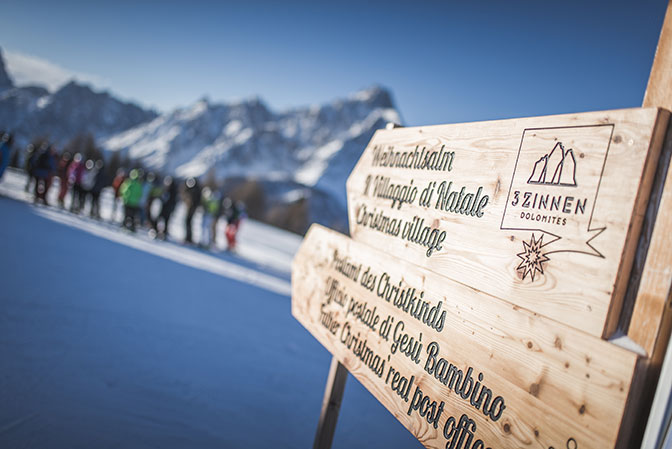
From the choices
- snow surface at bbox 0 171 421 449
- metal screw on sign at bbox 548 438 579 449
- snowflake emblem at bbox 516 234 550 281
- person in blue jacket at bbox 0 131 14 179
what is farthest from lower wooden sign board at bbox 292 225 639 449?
person in blue jacket at bbox 0 131 14 179

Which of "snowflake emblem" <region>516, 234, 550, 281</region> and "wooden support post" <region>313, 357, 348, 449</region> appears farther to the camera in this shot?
"wooden support post" <region>313, 357, 348, 449</region>

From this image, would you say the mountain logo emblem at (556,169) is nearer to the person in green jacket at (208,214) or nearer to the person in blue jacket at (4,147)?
the person in blue jacket at (4,147)

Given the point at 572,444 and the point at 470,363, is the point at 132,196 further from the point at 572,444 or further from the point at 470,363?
the point at 572,444

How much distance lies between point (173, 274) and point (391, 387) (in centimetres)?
547

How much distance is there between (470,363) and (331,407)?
1.16 meters

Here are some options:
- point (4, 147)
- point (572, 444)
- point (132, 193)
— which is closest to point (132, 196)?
point (132, 193)

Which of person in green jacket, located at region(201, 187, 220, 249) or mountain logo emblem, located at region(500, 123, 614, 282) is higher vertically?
mountain logo emblem, located at region(500, 123, 614, 282)

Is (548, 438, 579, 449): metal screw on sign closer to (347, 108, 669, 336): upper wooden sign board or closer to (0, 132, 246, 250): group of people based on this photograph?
(347, 108, 669, 336): upper wooden sign board

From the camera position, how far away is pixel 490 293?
3.86 feet

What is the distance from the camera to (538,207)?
1.09 m

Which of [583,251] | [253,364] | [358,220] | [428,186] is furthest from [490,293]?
[253,364]

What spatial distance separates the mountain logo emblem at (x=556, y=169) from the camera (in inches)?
41.0

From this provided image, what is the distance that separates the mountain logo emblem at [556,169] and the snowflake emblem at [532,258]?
18 centimetres

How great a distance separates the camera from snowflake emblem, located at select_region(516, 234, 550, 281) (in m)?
1.04
